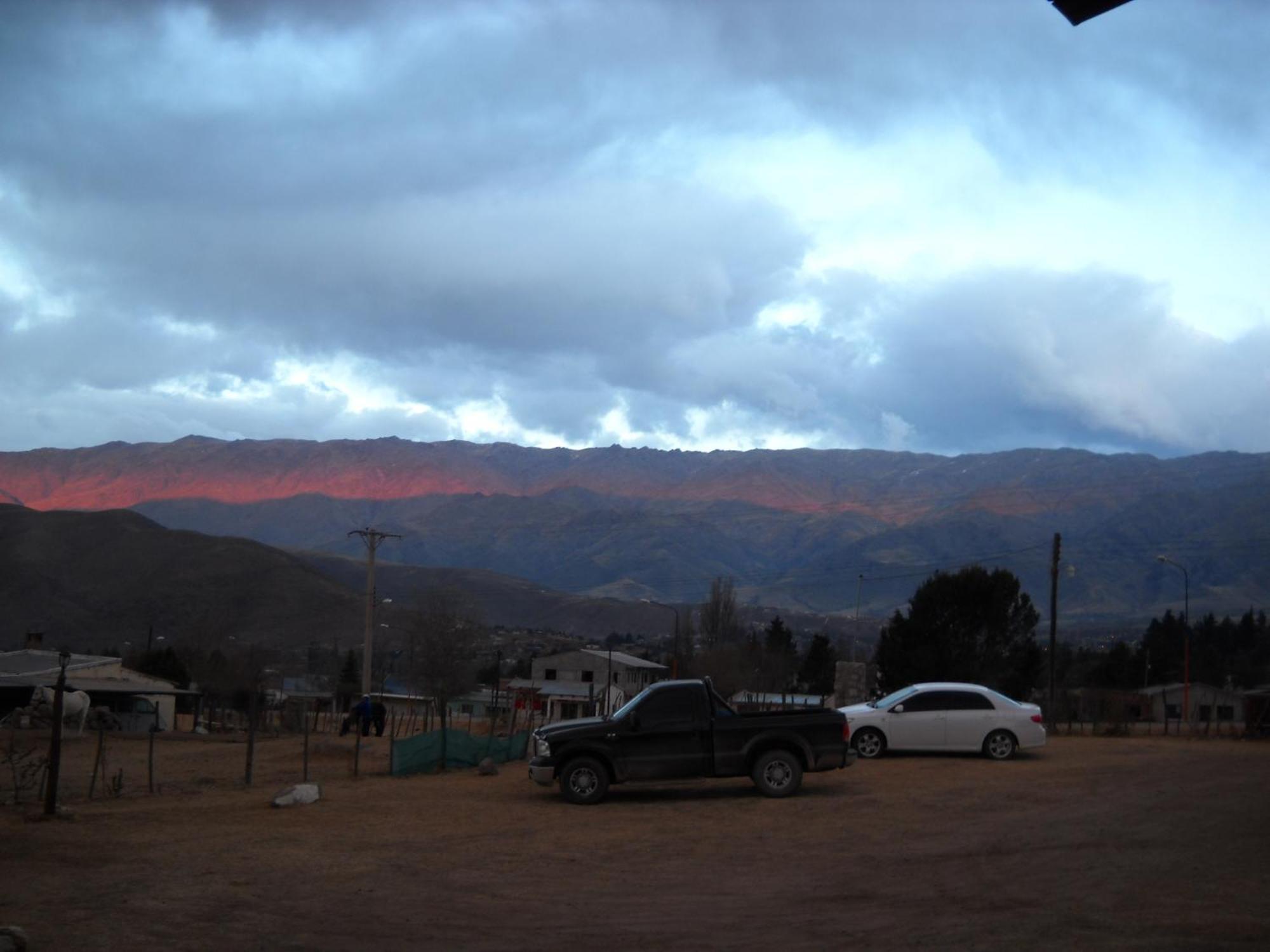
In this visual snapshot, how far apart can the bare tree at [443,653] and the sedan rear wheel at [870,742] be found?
167 ft

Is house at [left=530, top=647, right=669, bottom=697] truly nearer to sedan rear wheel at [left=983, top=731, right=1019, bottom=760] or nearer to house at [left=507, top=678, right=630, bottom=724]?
house at [left=507, top=678, right=630, bottom=724]

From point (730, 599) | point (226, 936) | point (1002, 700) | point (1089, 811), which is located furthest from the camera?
point (730, 599)

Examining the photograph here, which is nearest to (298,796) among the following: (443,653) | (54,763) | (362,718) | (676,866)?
(54,763)

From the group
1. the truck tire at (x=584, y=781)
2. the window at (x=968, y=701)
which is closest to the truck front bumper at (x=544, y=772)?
the truck tire at (x=584, y=781)

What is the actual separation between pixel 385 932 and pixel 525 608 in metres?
174

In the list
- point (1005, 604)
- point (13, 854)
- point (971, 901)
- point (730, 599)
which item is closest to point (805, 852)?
point (971, 901)

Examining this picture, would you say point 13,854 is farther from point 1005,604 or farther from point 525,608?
point 525,608

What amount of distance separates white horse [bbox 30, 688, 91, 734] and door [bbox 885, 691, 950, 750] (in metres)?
27.9

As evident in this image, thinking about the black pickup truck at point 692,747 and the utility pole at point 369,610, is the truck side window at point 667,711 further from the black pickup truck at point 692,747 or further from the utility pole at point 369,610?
the utility pole at point 369,610

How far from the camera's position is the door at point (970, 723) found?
23.8m

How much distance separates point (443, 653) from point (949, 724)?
58.2 meters

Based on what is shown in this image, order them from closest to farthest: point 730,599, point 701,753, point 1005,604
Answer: point 701,753 → point 1005,604 → point 730,599

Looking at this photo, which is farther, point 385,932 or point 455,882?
point 455,882

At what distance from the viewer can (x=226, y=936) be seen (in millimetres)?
10047
